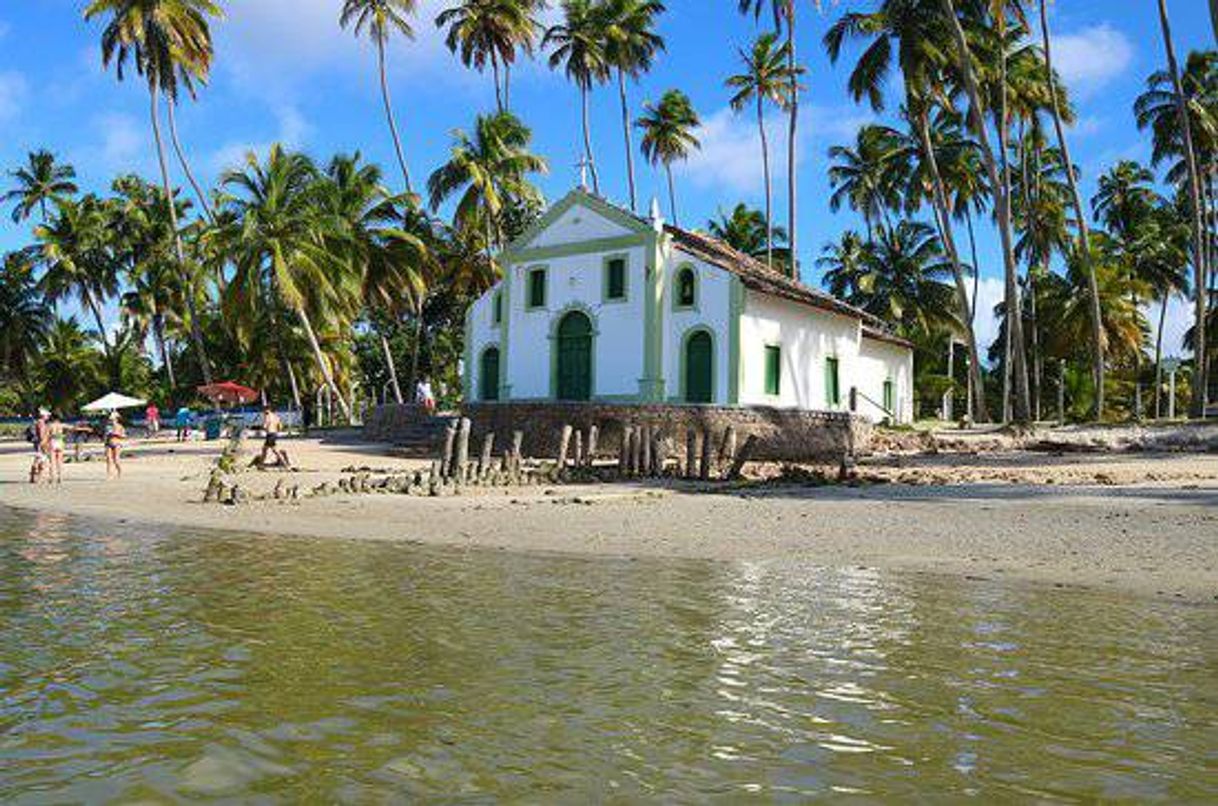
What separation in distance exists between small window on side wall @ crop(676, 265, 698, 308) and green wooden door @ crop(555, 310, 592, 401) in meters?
2.87

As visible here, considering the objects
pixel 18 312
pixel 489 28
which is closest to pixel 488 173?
pixel 489 28

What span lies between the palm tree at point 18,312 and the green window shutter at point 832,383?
45669mm

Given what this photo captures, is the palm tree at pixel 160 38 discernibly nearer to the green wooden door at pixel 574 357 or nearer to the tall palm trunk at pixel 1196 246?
the green wooden door at pixel 574 357

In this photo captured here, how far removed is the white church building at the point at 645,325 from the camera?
2784cm

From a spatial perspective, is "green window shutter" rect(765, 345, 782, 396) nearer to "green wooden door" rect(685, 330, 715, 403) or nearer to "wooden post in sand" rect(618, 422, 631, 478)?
"green wooden door" rect(685, 330, 715, 403)

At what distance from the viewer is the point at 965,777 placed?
400 cm

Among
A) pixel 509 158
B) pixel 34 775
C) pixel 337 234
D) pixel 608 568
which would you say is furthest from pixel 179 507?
pixel 509 158

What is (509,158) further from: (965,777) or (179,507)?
(965,777)

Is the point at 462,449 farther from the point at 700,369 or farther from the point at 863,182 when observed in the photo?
the point at 863,182

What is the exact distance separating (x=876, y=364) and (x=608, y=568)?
94.1 feet

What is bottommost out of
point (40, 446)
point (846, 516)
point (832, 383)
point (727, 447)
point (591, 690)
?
point (591, 690)

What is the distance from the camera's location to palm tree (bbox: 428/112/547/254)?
43.9 m

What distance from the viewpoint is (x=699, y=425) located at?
25.2 metres

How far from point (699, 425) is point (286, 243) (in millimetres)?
19515
